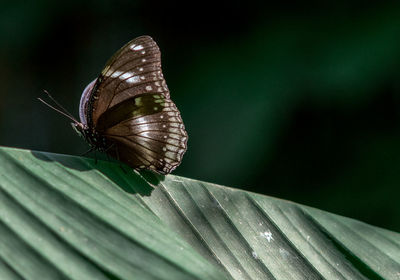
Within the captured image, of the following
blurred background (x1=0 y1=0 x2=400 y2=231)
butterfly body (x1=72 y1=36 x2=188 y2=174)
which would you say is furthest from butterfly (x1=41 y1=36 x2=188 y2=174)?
blurred background (x1=0 y1=0 x2=400 y2=231)

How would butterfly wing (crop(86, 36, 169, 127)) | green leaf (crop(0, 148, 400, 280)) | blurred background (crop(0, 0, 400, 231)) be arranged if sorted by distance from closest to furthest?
green leaf (crop(0, 148, 400, 280))
butterfly wing (crop(86, 36, 169, 127))
blurred background (crop(0, 0, 400, 231))

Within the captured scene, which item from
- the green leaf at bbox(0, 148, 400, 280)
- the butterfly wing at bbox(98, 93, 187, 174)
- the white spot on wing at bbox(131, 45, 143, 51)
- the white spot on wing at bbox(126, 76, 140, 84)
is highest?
the white spot on wing at bbox(131, 45, 143, 51)

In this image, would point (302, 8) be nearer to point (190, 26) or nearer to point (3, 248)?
point (190, 26)

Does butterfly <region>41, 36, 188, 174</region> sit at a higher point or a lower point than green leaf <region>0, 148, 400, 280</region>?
higher

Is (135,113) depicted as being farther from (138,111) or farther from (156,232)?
(156,232)

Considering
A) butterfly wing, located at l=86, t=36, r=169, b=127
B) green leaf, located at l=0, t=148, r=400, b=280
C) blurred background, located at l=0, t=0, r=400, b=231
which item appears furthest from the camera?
blurred background, located at l=0, t=0, r=400, b=231

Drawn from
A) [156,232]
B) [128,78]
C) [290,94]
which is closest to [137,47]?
[128,78]

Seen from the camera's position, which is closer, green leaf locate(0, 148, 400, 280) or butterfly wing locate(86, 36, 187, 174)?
green leaf locate(0, 148, 400, 280)

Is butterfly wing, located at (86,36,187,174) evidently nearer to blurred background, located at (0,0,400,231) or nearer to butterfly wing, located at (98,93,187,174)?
butterfly wing, located at (98,93,187,174)
